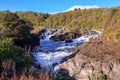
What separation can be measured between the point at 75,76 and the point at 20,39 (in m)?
8.64

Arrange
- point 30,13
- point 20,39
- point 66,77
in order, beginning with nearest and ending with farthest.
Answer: point 66,77 → point 20,39 → point 30,13

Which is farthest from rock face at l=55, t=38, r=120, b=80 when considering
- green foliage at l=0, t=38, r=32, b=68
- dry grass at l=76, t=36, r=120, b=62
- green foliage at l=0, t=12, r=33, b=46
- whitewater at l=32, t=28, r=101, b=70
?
green foliage at l=0, t=12, r=33, b=46

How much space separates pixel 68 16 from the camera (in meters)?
43.9

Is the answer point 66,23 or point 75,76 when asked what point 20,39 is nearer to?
point 75,76

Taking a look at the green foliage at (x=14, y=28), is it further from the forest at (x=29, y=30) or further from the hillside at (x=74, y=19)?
the hillside at (x=74, y=19)

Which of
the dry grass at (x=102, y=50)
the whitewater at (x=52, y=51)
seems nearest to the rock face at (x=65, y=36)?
the whitewater at (x=52, y=51)

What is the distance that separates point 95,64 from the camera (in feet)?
61.0

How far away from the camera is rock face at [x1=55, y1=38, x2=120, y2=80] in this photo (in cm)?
1780

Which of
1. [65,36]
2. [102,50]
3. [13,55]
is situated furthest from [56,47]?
[13,55]

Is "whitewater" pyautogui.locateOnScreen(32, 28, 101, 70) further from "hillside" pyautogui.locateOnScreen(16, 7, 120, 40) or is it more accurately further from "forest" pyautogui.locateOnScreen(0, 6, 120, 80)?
"hillside" pyautogui.locateOnScreen(16, 7, 120, 40)

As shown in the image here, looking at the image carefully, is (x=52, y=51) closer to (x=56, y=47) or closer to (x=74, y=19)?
(x=56, y=47)

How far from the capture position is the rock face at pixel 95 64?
17797 mm

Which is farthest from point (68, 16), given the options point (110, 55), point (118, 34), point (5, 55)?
point (5, 55)

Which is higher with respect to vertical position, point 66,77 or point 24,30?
point 24,30
